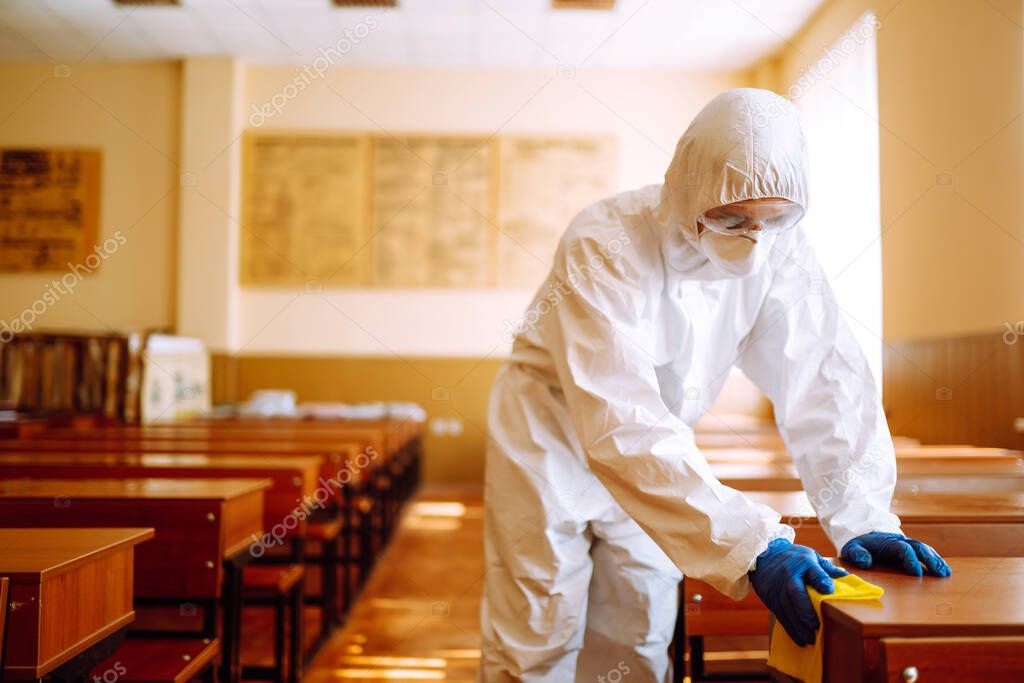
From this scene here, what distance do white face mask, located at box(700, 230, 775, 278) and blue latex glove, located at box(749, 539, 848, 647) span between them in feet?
1.51

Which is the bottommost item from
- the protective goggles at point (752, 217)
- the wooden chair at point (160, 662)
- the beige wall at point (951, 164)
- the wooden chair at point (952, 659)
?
the wooden chair at point (160, 662)

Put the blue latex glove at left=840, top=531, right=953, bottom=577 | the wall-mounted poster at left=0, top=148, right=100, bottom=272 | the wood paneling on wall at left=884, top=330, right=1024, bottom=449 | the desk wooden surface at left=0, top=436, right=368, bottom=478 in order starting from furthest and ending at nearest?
the wall-mounted poster at left=0, top=148, right=100, bottom=272 < the wood paneling on wall at left=884, top=330, right=1024, bottom=449 < the desk wooden surface at left=0, top=436, right=368, bottom=478 < the blue latex glove at left=840, top=531, right=953, bottom=577

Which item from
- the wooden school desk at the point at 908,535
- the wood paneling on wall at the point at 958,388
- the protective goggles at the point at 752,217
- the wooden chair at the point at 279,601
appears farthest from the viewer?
the wood paneling on wall at the point at 958,388

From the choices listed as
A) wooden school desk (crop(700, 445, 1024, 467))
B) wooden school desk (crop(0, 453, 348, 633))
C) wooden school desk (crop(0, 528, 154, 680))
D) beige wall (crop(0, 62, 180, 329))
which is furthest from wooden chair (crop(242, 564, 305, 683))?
beige wall (crop(0, 62, 180, 329))

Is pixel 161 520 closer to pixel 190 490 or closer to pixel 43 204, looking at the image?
pixel 190 490

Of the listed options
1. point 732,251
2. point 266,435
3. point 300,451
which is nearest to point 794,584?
point 732,251

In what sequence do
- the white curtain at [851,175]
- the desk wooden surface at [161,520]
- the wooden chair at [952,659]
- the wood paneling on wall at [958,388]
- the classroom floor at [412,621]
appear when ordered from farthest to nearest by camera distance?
the white curtain at [851,175], the wood paneling on wall at [958,388], the classroom floor at [412,621], the desk wooden surface at [161,520], the wooden chair at [952,659]

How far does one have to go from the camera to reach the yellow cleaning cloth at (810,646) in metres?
0.89

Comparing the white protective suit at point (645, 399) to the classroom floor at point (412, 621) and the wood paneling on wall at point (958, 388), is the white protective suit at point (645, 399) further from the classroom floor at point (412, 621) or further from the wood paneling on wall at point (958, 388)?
the wood paneling on wall at point (958, 388)

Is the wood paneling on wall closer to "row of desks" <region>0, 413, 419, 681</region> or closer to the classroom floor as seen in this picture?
the classroom floor

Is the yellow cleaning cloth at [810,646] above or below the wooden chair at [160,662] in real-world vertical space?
above

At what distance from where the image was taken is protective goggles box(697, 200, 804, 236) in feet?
3.75

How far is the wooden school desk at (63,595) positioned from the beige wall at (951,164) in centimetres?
333

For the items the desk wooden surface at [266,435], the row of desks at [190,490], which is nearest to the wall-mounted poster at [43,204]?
the desk wooden surface at [266,435]
